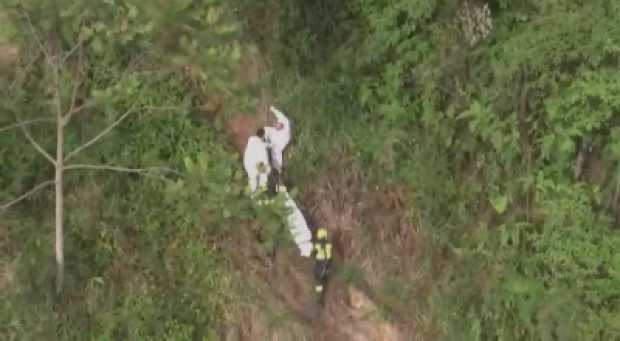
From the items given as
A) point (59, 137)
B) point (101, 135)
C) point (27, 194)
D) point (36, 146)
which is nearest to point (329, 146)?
point (101, 135)

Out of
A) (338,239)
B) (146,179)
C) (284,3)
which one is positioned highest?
(284,3)

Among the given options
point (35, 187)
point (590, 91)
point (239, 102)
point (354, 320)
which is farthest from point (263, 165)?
point (590, 91)

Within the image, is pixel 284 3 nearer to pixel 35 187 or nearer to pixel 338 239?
pixel 338 239

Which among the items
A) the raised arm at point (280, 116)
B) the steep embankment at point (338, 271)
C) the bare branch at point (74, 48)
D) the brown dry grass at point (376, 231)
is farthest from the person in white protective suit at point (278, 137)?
the bare branch at point (74, 48)

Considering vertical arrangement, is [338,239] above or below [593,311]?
above

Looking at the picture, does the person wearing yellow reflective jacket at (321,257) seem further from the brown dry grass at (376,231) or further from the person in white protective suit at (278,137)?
the person in white protective suit at (278,137)

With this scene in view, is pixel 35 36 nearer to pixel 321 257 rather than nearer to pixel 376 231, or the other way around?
pixel 321 257

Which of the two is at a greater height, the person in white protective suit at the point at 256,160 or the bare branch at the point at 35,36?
the bare branch at the point at 35,36
